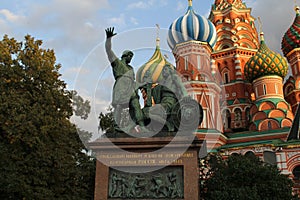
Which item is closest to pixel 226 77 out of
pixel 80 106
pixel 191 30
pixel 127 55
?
pixel 191 30

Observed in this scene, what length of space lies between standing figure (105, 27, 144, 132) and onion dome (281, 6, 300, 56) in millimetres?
28960

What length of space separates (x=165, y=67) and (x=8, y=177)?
6131 mm

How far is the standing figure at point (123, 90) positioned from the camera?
9125 millimetres

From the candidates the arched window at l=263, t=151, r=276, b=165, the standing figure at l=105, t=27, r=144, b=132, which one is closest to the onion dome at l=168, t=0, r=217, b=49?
the arched window at l=263, t=151, r=276, b=165

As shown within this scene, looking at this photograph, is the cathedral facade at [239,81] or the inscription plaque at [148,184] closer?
the inscription plaque at [148,184]

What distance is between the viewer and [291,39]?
34.2m

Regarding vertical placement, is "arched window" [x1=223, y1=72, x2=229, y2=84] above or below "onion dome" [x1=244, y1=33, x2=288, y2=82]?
above

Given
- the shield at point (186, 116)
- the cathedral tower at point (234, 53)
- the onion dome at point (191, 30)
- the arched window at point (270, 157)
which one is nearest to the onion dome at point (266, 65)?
the cathedral tower at point (234, 53)

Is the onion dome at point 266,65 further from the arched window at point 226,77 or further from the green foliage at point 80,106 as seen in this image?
the green foliage at point 80,106

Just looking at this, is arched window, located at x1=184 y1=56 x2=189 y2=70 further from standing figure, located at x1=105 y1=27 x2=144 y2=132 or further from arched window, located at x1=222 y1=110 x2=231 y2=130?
standing figure, located at x1=105 y1=27 x2=144 y2=132

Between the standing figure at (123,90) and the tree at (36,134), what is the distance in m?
3.81

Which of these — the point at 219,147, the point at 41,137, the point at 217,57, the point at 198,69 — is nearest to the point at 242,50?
the point at 217,57

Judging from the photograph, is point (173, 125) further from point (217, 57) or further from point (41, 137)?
point (217, 57)

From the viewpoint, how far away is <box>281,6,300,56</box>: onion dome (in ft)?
111
